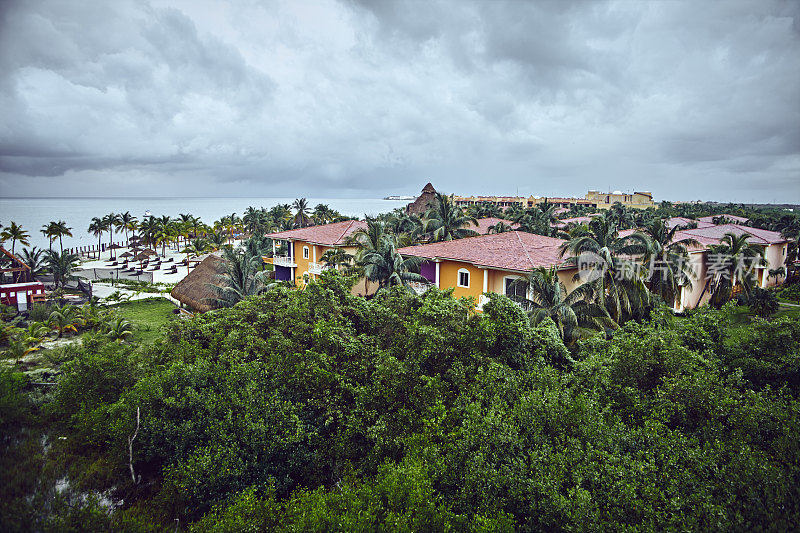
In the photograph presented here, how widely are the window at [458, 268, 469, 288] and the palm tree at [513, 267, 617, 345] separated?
543cm

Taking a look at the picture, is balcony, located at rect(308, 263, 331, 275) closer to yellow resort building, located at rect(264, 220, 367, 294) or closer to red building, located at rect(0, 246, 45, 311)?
yellow resort building, located at rect(264, 220, 367, 294)

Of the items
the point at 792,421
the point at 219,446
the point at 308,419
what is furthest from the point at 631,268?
the point at 219,446

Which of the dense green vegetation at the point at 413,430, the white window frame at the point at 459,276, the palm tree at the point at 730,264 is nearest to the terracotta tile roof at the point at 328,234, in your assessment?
the white window frame at the point at 459,276

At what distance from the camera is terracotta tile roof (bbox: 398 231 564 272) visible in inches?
890

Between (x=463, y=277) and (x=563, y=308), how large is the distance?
8129 millimetres

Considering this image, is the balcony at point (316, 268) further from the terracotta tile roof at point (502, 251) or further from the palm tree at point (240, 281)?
the palm tree at point (240, 281)

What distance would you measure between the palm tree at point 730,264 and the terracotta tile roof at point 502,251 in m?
11.8

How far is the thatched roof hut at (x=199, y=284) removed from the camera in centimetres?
3369

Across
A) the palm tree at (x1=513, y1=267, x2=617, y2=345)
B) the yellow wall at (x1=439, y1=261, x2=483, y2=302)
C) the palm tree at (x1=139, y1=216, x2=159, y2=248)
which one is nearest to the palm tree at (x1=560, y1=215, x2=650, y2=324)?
the palm tree at (x1=513, y1=267, x2=617, y2=345)

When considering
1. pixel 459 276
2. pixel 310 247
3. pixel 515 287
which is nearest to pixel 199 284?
pixel 310 247

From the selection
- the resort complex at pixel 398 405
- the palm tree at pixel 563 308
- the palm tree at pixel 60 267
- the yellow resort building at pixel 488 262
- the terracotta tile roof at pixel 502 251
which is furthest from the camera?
the palm tree at pixel 60 267

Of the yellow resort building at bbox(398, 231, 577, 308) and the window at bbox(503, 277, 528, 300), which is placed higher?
the yellow resort building at bbox(398, 231, 577, 308)

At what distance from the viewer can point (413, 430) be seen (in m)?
10.8

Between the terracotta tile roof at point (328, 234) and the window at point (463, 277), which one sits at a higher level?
the terracotta tile roof at point (328, 234)
